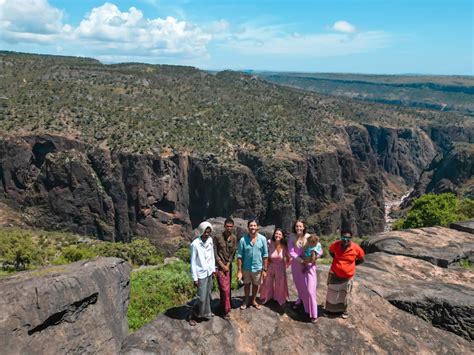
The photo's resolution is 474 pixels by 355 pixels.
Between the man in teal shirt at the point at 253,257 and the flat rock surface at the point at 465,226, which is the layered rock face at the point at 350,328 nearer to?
the man in teal shirt at the point at 253,257

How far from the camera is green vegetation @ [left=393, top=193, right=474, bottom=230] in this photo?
45.0m

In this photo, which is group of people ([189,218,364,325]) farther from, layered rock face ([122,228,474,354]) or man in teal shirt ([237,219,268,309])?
layered rock face ([122,228,474,354])

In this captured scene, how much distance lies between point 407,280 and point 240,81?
148 metres

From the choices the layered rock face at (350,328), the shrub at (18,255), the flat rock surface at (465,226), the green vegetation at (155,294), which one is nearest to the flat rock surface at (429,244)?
the flat rock surface at (465,226)

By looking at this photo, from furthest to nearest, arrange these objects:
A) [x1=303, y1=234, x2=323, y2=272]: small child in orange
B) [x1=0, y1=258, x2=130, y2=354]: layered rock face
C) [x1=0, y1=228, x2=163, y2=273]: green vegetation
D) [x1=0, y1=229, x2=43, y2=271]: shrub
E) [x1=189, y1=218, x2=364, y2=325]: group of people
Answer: [x1=0, y1=229, x2=43, y2=271]: shrub → [x1=0, y1=228, x2=163, y2=273]: green vegetation → [x1=303, y1=234, x2=323, y2=272]: small child in orange → [x1=189, y1=218, x2=364, y2=325]: group of people → [x1=0, y1=258, x2=130, y2=354]: layered rock face

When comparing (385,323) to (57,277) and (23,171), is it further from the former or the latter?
(23,171)

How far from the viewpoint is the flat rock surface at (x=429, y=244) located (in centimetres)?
1986

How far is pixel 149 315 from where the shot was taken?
54.9 feet

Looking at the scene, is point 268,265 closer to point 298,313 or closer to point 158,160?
point 298,313

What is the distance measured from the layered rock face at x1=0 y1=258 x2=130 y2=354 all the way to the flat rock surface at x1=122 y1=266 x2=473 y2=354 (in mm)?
800

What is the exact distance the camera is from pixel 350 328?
1222 cm

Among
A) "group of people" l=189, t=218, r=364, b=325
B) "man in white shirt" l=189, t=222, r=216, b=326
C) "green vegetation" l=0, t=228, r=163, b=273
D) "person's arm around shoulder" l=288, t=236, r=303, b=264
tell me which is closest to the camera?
"man in white shirt" l=189, t=222, r=216, b=326

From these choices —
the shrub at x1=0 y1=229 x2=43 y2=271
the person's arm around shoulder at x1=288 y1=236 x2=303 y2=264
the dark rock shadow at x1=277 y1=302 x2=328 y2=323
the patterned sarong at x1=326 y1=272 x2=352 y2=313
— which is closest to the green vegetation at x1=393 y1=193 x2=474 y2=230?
the patterned sarong at x1=326 y1=272 x2=352 y2=313

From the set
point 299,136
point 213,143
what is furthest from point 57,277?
point 299,136
